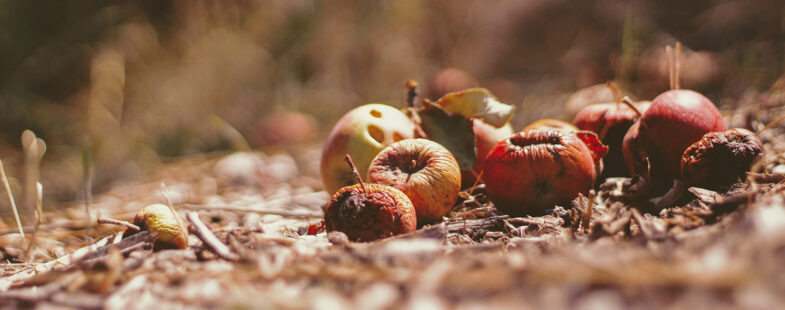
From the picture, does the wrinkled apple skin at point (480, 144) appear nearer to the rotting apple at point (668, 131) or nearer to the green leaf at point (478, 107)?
the green leaf at point (478, 107)

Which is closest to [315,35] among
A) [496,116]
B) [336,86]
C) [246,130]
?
[336,86]

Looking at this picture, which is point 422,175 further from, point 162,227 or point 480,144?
point 162,227

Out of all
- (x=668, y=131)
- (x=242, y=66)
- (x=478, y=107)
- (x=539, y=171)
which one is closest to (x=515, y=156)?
(x=539, y=171)

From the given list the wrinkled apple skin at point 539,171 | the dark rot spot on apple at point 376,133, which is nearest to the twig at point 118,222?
the dark rot spot on apple at point 376,133

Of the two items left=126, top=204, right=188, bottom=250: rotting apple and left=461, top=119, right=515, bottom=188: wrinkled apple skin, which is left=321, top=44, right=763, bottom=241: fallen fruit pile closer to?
left=461, top=119, right=515, bottom=188: wrinkled apple skin

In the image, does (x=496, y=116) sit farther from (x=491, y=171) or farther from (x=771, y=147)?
(x=771, y=147)
